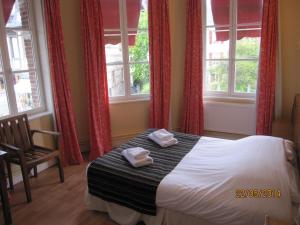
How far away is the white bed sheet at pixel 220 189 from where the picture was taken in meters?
1.80

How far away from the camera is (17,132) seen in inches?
121

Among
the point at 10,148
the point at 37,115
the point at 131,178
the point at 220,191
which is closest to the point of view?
the point at 220,191

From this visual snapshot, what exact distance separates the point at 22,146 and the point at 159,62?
2.20 m

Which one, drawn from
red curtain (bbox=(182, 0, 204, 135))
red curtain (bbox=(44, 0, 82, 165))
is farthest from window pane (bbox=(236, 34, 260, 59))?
red curtain (bbox=(44, 0, 82, 165))

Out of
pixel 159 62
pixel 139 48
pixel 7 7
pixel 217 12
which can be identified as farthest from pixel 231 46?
pixel 7 7

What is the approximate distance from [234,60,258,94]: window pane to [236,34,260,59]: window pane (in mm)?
89

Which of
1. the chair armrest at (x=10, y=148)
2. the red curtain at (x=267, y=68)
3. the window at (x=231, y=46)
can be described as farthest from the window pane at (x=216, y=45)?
the chair armrest at (x=10, y=148)

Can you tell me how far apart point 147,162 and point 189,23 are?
7.77 ft

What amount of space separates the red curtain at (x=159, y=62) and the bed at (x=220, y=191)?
1579 mm

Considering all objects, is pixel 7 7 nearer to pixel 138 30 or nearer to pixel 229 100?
pixel 138 30

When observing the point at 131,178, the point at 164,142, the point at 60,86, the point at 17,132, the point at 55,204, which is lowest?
the point at 55,204

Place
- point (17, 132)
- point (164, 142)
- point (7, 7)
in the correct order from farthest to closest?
point (7, 7)
point (17, 132)
point (164, 142)

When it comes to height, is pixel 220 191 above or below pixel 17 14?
below

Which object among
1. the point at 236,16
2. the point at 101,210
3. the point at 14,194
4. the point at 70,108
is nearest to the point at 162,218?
the point at 101,210
